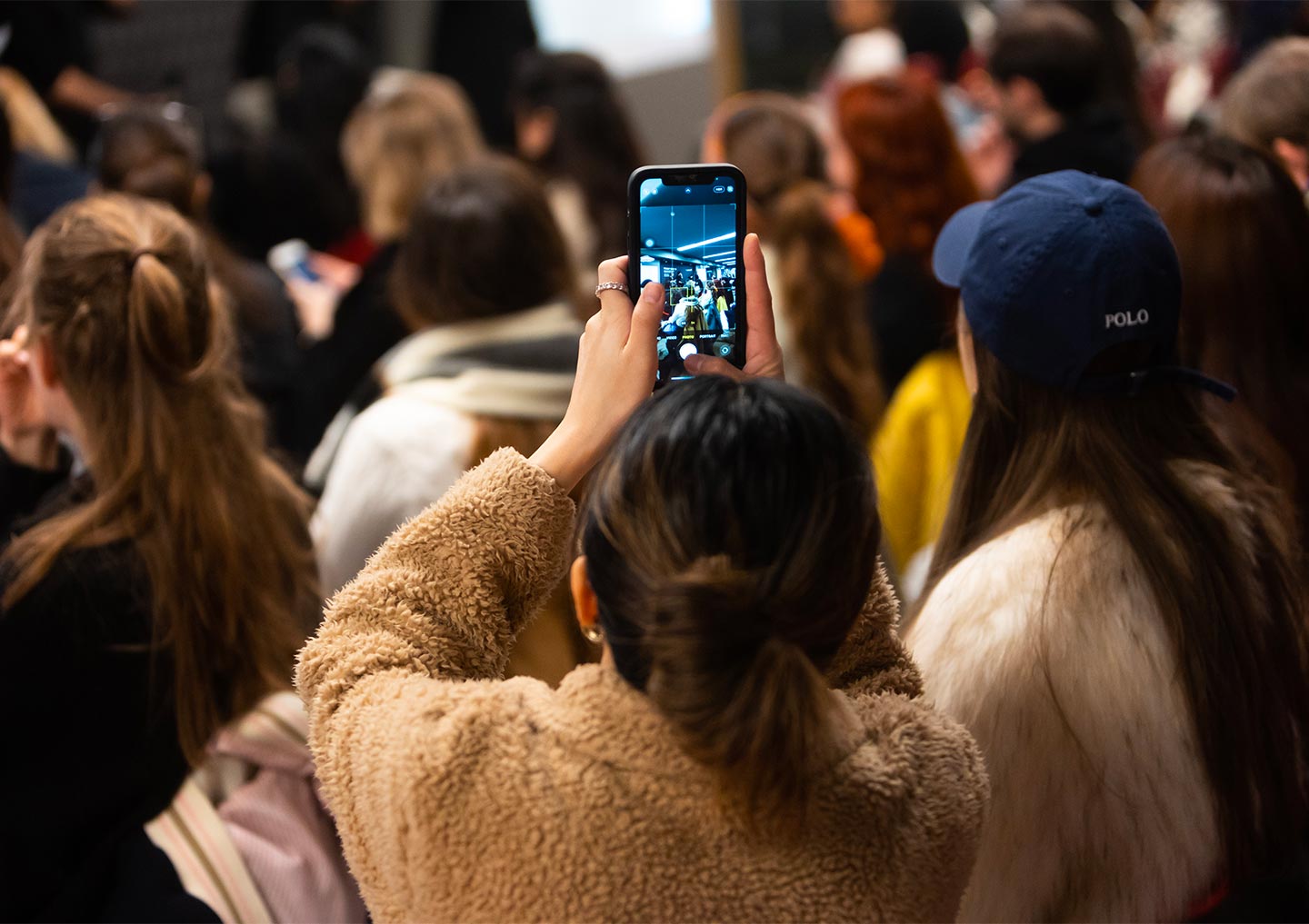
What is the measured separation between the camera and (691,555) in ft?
A: 3.72

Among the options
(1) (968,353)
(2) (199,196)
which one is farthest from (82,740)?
(2) (199,196)

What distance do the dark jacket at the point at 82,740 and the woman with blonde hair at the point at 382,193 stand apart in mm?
1541

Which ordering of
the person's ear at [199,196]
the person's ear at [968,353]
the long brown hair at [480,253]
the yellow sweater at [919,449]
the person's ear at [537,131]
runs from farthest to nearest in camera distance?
1. the person's ear at [537,131]
2. the person's ear at [199,196]
3. the yellow sweater at [919,449]
4. the long brown hair at [480,253]
5. the person's ear at [968,353]

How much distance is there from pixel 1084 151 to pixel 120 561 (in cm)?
286

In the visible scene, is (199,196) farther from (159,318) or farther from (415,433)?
(159,318)

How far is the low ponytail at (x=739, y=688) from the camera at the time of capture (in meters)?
1.09

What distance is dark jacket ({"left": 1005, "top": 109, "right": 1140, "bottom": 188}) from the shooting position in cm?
384

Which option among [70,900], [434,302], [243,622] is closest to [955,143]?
[434,302]

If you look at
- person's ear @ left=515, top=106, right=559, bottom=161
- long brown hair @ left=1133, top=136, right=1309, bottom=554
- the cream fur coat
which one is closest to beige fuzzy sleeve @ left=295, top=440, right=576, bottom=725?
the cream fur coat

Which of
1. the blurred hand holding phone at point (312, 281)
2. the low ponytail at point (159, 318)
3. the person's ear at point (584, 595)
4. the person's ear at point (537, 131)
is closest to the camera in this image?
the person's ear at point (584, 595)

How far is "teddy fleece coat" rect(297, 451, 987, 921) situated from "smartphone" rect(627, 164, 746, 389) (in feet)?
0.85

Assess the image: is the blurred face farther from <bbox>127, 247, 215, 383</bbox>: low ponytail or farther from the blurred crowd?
<bbox>127, 247, 215, 383</bbox>: low ponytail

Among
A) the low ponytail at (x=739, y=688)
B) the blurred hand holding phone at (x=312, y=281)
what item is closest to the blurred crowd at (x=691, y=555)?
the low ponytail at (x=739, y=688)

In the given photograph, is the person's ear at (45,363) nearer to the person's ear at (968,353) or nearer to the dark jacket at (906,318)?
the person's ear at (968,353)
